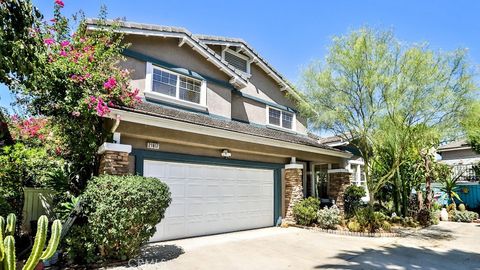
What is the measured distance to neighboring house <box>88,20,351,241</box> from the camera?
9867 millimetres

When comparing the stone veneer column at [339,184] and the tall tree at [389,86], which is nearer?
the tall tree at [389,86]

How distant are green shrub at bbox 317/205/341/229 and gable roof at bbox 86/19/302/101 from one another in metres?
5.22

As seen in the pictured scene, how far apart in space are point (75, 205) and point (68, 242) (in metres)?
0.89

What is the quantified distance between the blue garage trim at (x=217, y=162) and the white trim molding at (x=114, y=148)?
0.73 metres

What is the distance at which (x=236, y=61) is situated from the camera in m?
16.4

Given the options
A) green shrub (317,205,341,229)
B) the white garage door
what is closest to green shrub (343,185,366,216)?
green shrub (317,205,341,229)

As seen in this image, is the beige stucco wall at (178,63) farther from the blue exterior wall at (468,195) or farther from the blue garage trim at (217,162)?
the blue exterior wall at (468,195)

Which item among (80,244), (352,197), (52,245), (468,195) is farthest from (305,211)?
(468,195)

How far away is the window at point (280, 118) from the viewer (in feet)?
56.9

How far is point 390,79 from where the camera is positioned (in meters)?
12.2

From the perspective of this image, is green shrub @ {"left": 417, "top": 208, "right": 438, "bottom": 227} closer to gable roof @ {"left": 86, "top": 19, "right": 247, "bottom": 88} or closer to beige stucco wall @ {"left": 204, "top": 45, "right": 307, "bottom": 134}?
beige stucco wall @ {"left": 204, "top": 45, "right": 307, "bottom": 134}

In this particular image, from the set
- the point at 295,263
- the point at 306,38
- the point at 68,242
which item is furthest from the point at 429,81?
the point at 68,242

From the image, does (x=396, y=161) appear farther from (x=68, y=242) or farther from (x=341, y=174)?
(x=68, y=242)

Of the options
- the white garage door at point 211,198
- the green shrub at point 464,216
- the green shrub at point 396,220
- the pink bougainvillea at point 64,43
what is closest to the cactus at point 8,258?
the white garage door at point 211,198
